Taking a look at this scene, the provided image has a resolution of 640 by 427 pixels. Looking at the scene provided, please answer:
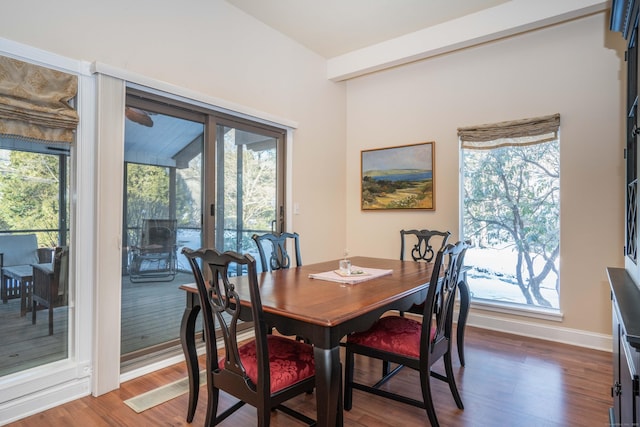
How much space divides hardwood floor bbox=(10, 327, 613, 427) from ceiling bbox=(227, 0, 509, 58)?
2997mm

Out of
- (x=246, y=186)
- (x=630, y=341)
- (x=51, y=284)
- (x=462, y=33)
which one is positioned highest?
(x=462, y=33)

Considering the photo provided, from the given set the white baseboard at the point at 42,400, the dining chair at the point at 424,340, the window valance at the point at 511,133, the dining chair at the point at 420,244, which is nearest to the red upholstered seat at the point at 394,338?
the dining chair at the point at 424,340

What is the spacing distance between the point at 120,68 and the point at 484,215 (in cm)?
338

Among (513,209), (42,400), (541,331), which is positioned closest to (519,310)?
(541,331)

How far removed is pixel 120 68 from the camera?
244 cm

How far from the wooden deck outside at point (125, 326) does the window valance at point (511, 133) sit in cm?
297

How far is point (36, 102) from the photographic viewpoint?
211cm

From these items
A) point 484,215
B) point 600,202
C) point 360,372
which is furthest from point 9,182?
point 600,202

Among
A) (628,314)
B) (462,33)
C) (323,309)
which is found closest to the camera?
(628,314)

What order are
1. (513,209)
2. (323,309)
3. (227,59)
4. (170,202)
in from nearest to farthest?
(323,309)
(170,202)
(227,59)
(513,209)

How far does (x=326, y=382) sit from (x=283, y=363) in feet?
1.00

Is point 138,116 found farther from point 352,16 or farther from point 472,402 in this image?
point 472,402

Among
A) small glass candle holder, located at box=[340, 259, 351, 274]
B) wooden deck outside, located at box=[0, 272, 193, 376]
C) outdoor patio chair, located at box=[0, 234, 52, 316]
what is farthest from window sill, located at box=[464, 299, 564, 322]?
outdoor patio chair, located at box=[0, 234, 52, 316]

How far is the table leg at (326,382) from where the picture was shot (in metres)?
1.45
